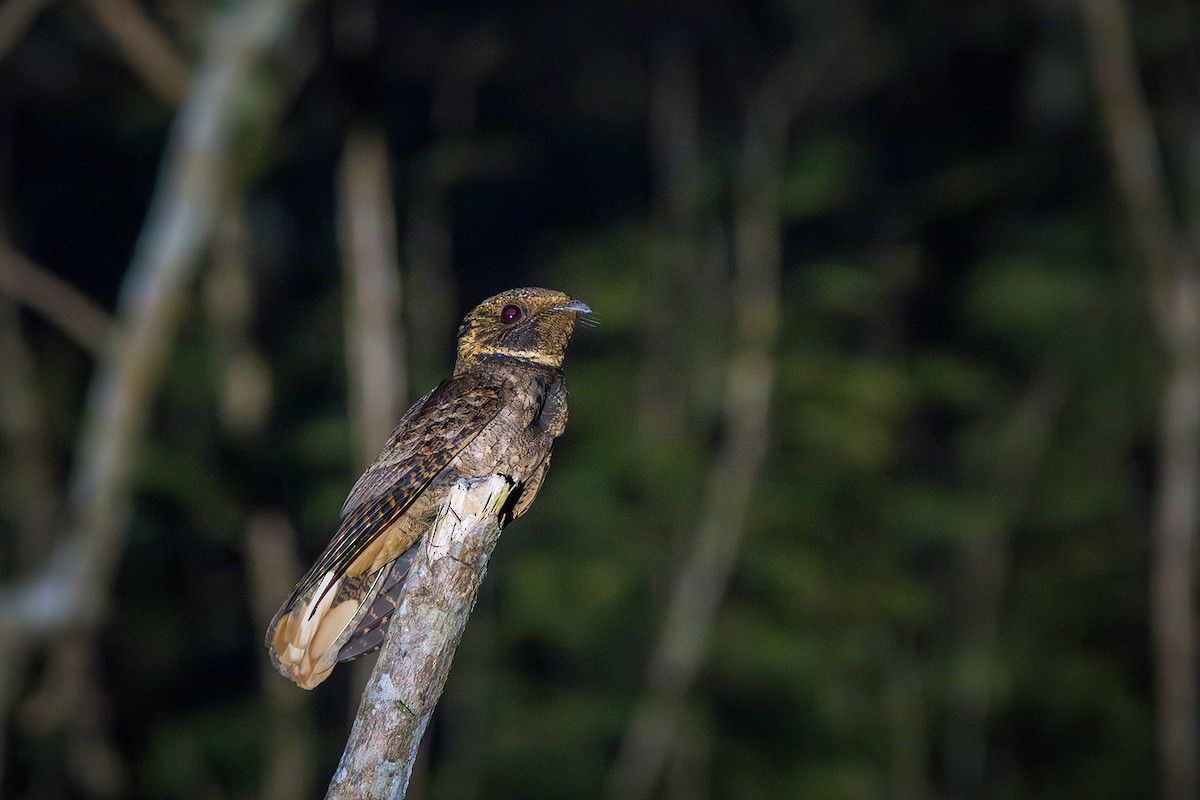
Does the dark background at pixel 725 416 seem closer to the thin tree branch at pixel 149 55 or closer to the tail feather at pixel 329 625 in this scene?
the thin tree branch at pixel 149 55

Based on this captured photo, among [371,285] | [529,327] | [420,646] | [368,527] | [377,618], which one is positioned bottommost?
[420,646]

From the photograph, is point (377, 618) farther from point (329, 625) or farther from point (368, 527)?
point (368, 527)

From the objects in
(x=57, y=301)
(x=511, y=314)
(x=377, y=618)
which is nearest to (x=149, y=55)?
(x=57, y=301)

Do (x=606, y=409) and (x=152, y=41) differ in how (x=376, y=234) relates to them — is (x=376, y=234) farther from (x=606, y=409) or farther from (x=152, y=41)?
(x=606, y=409)

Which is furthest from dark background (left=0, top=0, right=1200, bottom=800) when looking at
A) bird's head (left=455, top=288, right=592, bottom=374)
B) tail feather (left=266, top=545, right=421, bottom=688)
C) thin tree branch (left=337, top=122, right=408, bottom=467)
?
tail feather (left=266, top=545, right=421, bottom=688)

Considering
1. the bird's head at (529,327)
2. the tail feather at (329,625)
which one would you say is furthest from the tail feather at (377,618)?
the bird's head at (529,327)

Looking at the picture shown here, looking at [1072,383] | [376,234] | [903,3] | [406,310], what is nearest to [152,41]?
[376,234]
